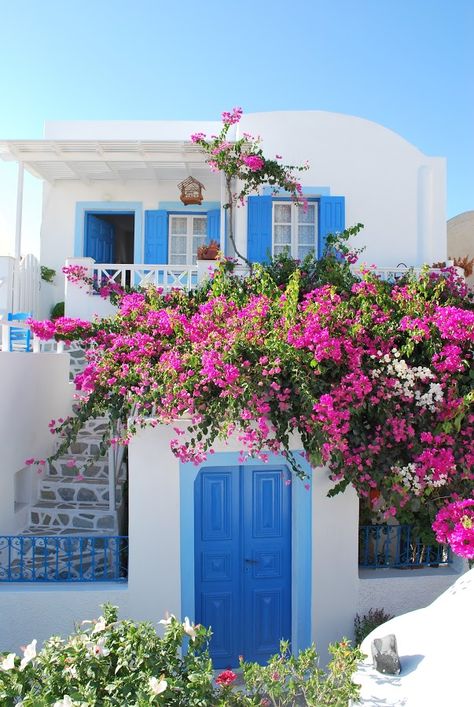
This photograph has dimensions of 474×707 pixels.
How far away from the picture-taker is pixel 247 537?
612cm

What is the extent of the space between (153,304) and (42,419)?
107 inches

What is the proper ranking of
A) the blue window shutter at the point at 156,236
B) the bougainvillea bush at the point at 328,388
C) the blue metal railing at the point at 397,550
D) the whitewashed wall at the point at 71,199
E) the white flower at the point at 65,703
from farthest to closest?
1. the whitewashed wall at the point at 71,199
2. the blue window shutter at the point at 156,236
3. the blue metal railing at the point at 397,550
4. the bougainvillea bush at the point at 328,388
5. the white flower at the point at 65,703

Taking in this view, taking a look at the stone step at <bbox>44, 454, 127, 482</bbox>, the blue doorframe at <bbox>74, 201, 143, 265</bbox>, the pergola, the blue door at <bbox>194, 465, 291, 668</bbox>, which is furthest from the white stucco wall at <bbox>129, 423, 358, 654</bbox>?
the blue doorframe at <bbox>74, 201, 143, 265</bbox>

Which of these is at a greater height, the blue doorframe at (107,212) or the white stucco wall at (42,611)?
the blue doorframe at (107,212)

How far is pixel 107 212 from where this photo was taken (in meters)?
12.0

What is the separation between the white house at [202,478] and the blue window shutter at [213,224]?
0.06 m

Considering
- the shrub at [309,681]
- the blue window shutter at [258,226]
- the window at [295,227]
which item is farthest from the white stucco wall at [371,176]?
the shrub at [309,681]

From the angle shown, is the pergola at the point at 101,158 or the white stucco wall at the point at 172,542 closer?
the white stucco wall at the point at 172,542

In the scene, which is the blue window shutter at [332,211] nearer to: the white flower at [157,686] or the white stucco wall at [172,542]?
the white stucco wall at [172,542]

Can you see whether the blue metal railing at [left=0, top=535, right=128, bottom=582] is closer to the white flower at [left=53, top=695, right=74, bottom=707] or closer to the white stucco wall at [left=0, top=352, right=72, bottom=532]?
the white stucco wall at [left=0, top=352, right=72, bottom=532]

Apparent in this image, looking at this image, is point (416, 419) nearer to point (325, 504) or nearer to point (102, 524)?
point (325, 504)

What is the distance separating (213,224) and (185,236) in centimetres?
77

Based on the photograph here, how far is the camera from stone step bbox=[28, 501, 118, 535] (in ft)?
23.5

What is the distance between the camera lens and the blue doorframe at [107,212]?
39.2 ft
